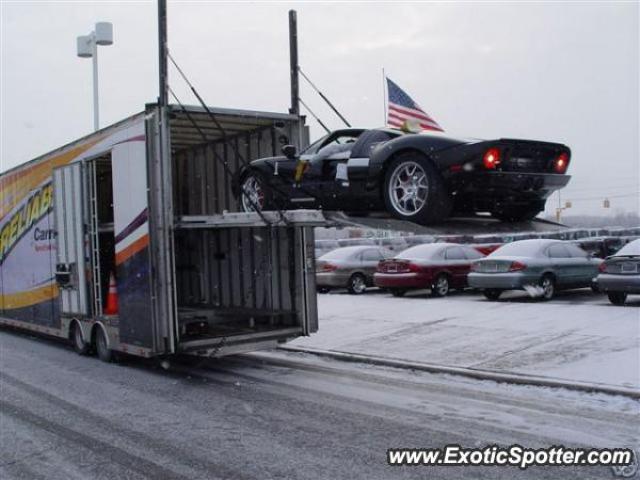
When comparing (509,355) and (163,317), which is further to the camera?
(509,355)

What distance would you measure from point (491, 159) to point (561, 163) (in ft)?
3.15

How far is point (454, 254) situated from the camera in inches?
669

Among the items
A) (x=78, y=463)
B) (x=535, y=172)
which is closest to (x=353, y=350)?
(x=535, y=172)

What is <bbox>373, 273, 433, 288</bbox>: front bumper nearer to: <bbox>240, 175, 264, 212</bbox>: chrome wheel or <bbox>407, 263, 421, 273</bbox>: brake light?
<bbox>407, 263, 421, 273</bbox>: brake light

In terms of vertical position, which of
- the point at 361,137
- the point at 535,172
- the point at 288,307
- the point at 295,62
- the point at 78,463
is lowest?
the point at 78,463

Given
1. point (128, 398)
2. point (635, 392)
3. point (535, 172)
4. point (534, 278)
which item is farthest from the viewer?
point (534, 278)

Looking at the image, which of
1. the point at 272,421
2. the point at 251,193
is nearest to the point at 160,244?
the point at 251,193

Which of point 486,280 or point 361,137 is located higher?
point 361,137

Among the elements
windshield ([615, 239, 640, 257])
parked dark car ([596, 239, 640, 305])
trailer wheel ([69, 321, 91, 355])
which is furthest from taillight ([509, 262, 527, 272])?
trailer wheel ([69, 321, 91, 355])

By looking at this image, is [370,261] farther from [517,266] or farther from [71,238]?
[71,238]

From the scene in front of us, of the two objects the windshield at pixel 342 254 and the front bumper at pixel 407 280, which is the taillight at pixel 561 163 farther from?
the windshield at pixel 342 254

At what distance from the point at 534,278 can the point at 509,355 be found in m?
4.93

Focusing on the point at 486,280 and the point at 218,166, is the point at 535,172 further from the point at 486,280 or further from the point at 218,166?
the point at 486,280

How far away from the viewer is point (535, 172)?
6.58m
